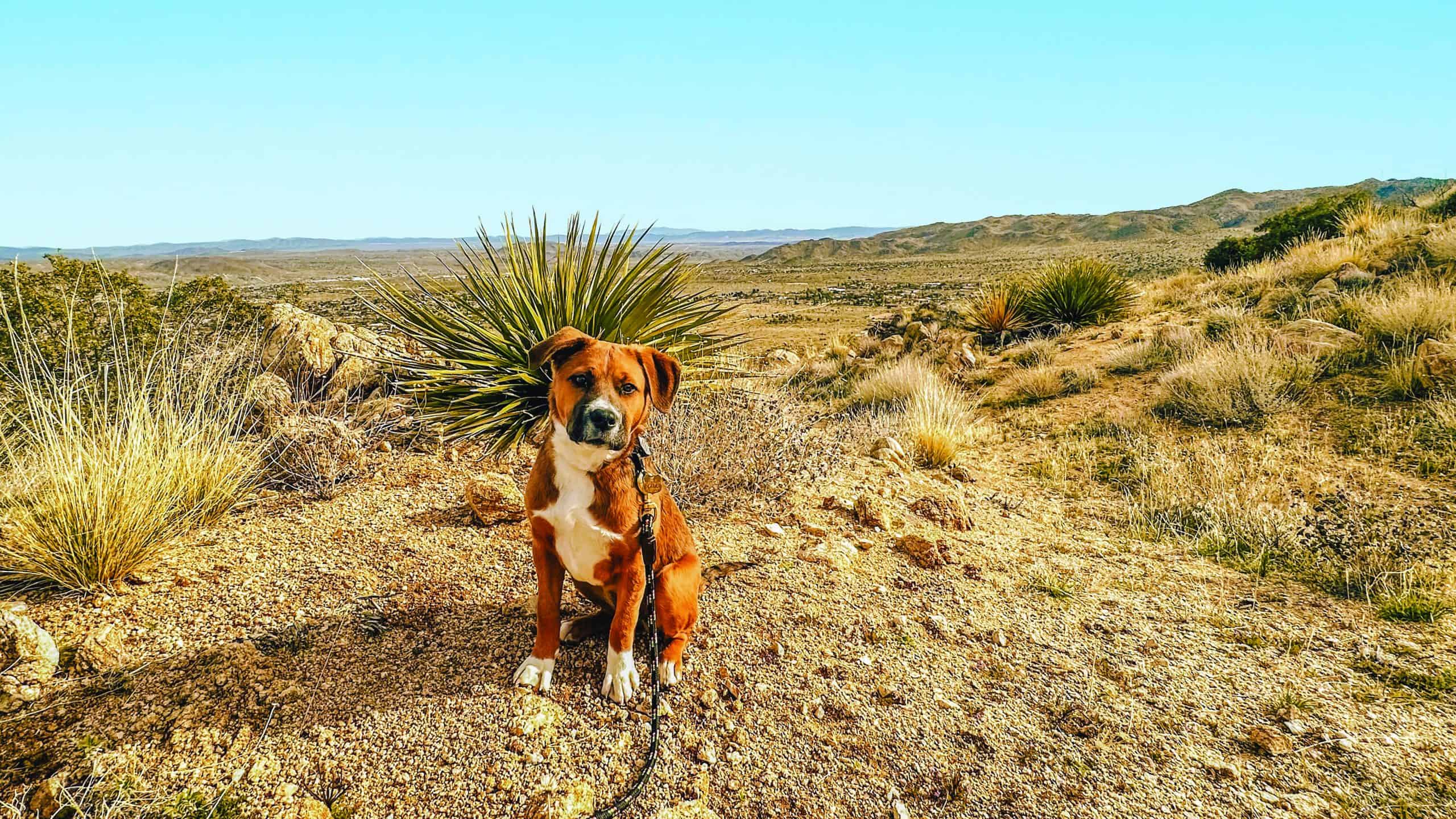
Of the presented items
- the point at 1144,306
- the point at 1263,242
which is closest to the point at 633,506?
the point at 1144,306

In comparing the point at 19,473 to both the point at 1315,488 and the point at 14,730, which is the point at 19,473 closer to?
the point at 14,730

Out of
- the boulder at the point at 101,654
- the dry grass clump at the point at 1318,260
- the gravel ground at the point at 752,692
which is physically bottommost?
the gravel ground at the point at 752,692

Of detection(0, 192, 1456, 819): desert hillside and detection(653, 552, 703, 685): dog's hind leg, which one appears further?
detection(653, 552, 703, 685): dog's hind leg

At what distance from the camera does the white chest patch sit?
8.69ft

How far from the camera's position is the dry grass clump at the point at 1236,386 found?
313 inches

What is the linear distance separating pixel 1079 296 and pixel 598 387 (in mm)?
13705

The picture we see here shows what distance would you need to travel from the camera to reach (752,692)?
130 inches

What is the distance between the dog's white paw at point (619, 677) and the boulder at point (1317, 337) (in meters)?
9.71

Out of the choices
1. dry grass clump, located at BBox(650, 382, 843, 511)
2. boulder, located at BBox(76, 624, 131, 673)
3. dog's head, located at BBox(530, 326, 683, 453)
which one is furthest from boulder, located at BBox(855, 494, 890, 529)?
boulder, located at BBox(76, 624, 131, 673)

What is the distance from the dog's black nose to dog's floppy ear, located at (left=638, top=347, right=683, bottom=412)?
13.6 inches

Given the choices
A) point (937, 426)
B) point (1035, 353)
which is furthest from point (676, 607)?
point (1035, 353)

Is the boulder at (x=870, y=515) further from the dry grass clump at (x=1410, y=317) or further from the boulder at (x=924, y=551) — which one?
the dry grass clump at (x=1410, y=317)

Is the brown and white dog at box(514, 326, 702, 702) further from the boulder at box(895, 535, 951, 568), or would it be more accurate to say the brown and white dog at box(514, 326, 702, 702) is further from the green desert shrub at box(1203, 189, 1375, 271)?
the green desert shrub at box(1203, 189, 1375, 271)

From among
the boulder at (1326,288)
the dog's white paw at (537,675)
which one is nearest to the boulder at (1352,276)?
the boulder at (1326,288)
